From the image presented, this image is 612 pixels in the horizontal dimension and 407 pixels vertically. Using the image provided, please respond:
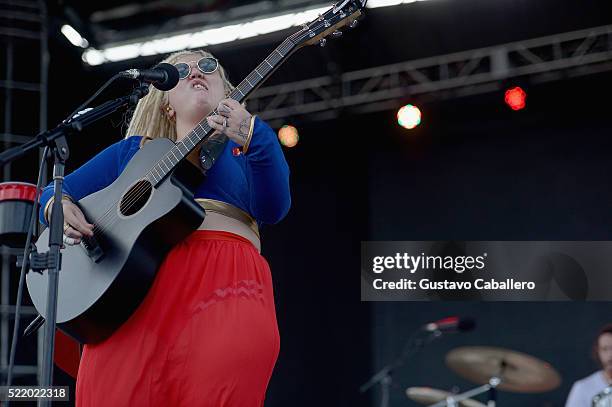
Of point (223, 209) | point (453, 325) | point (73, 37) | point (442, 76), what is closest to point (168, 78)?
point (223, 209)

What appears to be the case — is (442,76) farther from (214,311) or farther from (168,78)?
(214,311)

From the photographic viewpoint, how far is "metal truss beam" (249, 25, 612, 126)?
7.18 meters

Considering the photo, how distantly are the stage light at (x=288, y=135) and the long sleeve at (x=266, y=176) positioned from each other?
5.96 meters

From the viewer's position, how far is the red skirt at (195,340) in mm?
1934

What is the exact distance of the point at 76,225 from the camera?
2.20 metres

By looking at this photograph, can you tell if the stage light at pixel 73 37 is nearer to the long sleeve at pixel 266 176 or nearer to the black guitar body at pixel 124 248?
the black guitar body at pixel 124 248

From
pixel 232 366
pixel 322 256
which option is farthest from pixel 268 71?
pixel 322 256

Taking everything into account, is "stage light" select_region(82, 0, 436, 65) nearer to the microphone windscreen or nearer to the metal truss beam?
the metal truss beam

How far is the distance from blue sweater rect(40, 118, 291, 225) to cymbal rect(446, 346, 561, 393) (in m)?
4.24

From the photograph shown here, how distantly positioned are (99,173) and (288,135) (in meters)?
5.76

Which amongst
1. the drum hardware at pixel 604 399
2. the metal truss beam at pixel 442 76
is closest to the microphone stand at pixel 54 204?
the drum hardware at pixel 604 399

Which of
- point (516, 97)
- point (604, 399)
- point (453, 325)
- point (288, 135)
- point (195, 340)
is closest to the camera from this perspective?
point (195, 340)

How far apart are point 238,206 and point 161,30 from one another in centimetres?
533

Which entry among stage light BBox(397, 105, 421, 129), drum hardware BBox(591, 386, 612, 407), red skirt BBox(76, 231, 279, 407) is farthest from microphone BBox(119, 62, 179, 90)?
stage light BBox(397, 105, 421, 129)
